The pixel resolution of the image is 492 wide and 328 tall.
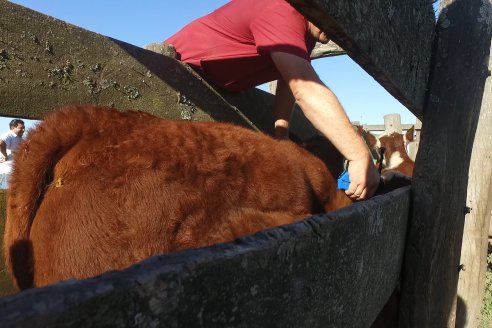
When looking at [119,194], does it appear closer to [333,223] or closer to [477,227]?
[333,223]

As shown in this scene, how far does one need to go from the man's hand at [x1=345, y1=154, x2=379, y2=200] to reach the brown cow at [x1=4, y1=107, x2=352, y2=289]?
0.53m

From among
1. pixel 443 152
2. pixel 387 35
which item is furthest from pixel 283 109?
pixel 387 35

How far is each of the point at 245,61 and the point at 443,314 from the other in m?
1.76

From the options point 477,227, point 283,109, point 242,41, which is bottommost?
point 477,227

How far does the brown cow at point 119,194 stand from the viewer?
1349mm

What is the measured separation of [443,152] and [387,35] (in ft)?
2.60

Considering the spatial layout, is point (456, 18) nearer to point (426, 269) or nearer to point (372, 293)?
point (426, 269)

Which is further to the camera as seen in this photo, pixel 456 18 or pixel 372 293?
pixel 456 18

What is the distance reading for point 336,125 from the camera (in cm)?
199

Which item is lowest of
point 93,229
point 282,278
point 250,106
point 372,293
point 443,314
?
point 443,314

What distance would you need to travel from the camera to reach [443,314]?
6.76ft

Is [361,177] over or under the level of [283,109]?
under

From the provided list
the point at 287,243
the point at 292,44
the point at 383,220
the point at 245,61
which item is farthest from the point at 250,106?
the point at 287,243

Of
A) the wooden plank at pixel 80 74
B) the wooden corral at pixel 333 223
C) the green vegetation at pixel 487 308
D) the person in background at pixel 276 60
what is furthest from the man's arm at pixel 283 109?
the green vegetation at pixel 487 308
